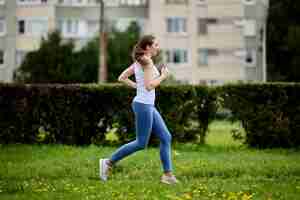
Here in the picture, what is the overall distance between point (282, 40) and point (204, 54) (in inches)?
255

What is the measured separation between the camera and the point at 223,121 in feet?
63.7

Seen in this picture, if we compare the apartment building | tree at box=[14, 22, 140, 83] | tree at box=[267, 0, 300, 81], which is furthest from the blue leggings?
the apartment building

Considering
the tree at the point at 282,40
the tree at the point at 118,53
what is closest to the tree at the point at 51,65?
the tree at the point at 118,53

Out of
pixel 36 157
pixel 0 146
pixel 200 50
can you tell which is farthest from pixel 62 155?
pixel 200 50

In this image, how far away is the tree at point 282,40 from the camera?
66.2 meters

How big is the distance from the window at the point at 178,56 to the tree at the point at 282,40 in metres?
6.93

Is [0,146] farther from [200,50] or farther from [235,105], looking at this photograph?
[200,50]

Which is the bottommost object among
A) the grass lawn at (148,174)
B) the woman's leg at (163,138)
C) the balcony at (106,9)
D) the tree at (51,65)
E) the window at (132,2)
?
the tree at (51,65)

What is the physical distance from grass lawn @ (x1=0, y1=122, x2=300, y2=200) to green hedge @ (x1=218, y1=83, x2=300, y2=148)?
0.79 m

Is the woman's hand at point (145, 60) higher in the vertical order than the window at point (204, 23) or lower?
higher

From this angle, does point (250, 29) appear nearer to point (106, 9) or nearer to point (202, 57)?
point (202, 57)

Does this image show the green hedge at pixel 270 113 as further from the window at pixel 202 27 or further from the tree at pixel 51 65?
the window at pixel 202 27

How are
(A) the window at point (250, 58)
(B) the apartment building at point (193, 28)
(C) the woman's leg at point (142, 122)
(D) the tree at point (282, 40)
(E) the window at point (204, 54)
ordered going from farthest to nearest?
(E) the window at point (204, 54), (A) the window at point (250, 58), (B) the apartment building at point (193, 28), (D) the tree at point (282, 40), (C) the woman's leg at point (142, 122)

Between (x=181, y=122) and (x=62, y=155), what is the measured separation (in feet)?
13.1
